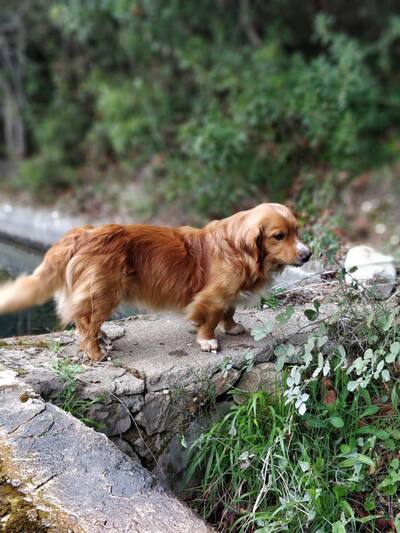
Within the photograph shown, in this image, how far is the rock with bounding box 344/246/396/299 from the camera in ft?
13.1

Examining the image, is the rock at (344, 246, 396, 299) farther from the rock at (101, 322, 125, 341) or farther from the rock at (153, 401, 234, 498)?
the rock at (101, 322, 125, 341)

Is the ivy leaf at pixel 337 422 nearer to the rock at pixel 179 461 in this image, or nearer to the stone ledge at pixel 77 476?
the rock at pixel 179 461

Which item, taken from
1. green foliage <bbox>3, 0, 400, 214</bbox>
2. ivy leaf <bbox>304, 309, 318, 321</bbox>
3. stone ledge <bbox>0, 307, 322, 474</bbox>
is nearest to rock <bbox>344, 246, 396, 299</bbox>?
ivy leaf <bbox>304, 309, 318, 321</bbox>

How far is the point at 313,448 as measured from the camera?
307cm

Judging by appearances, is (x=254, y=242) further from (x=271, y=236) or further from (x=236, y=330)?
(x=236, y=330)

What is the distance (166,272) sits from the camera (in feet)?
11.4

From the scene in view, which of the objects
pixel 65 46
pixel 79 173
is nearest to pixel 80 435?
pixel 79 173

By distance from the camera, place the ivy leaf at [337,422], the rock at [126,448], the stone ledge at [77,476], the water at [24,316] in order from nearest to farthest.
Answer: the stone ledge at [77,476] < the ivy leaf at [337,422] < the rock at [126,448] < the water at [24,316]

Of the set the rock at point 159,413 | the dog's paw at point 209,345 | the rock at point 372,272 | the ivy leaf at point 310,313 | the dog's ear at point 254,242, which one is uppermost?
the dog's ear at point 254,242

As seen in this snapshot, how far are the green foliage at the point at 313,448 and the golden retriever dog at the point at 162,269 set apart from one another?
0.41 metres

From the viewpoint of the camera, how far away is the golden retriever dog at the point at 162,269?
332 centimetres

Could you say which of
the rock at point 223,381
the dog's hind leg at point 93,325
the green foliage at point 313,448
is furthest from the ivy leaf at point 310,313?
the dog's hind leg at point 93,325

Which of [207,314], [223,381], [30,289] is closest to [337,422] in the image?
[223,381]

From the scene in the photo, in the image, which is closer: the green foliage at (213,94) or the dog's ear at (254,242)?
the dog's ear at (254,242)
